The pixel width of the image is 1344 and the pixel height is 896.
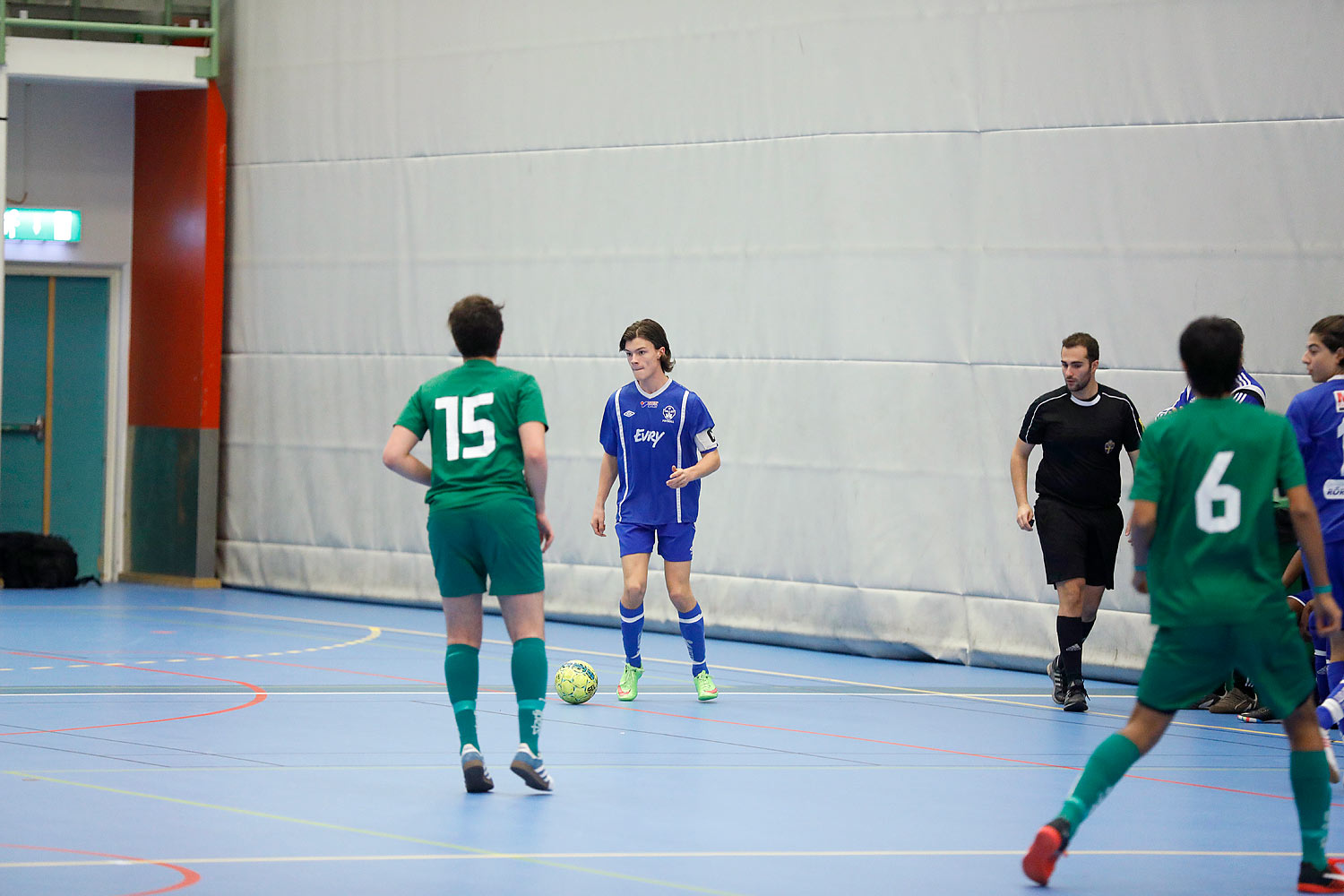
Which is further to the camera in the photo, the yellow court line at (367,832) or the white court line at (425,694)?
the white court line at (425,694)

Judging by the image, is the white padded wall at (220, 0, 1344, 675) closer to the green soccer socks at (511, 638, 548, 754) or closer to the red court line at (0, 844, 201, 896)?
the green soccer socks at (511, 638, 548, 754)

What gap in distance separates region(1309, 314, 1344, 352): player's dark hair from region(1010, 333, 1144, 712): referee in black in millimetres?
2038

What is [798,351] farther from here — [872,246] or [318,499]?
[318,499]

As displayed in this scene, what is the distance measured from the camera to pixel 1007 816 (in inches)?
253

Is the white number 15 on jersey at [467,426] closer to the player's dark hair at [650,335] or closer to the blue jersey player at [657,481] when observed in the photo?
the player's dark hair at [650,335]

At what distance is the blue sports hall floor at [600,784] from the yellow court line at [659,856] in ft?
→ 0.05

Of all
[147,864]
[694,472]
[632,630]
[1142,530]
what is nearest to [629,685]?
[632,630]

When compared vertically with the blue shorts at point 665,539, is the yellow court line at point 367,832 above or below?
below

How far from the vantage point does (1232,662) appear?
5.20 m

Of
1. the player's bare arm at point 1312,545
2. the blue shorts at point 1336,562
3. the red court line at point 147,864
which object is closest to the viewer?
the red court line at point 147,864

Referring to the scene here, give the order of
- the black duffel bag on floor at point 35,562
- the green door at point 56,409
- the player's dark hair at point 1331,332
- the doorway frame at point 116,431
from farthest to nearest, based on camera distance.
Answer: the doorway frame at point 116,431 → the green door at point 56,409 → the black duffel bag on floor at point 35,562 → the player's dark hair at point 1331,332

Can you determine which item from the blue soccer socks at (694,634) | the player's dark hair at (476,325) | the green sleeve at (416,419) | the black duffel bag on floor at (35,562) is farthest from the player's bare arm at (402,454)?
the black duffel bag on floor at (35,562)

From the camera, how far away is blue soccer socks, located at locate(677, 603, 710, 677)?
9.27 m

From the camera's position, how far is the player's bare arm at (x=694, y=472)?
8.94 m
